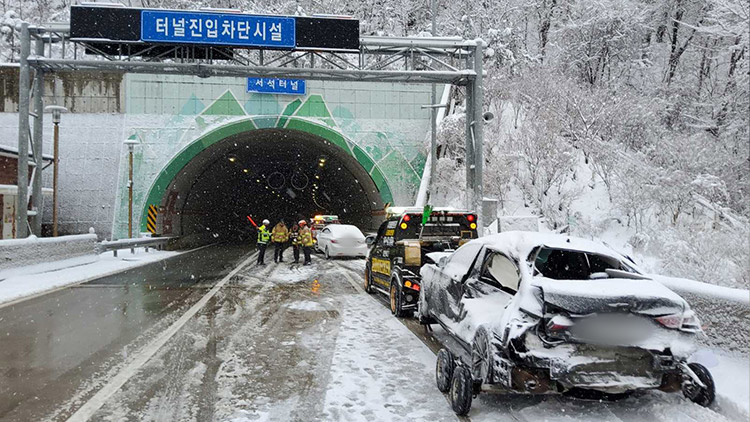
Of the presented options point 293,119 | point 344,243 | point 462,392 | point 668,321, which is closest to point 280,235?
point 344,243

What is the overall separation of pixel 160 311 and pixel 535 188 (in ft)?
57.2

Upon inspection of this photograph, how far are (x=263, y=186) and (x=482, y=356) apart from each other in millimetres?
57621

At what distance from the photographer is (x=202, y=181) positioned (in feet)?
123

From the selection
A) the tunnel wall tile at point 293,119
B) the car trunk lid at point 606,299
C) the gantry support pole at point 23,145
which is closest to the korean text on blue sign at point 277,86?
the tunnel wall tile at point 293,119

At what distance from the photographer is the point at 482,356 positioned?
16.4 ft

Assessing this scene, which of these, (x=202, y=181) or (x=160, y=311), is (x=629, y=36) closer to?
(x=202, y=181)

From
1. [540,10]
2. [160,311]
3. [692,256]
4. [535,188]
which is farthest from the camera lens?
[540,10]

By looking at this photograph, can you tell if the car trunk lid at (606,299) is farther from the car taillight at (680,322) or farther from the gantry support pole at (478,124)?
the gantry support pole at (478,124)

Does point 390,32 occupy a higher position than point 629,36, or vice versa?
point 390,32

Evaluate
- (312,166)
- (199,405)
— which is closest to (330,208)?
(312,166)

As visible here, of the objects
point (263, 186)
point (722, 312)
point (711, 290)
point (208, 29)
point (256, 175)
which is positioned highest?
point (208, 29)

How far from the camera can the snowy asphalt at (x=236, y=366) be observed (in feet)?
16.7

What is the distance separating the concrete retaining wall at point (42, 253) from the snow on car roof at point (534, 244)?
14.0 m

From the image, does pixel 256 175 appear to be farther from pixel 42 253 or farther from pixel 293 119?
pixel 42 253
